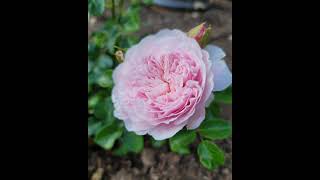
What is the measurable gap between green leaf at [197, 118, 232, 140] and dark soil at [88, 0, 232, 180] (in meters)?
0.03

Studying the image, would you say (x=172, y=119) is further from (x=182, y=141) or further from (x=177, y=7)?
(x=177, y=7)

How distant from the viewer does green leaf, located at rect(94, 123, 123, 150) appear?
114cm

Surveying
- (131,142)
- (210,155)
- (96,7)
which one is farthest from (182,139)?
(96,7)

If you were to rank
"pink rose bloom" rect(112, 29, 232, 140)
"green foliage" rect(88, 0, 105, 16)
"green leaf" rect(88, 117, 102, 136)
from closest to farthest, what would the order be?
"pink rose bloom" rect(112, 29, 232, 140)
"green foliage" rect(88, 0, 105, 16)
"green leaf" rect(88, 117, 102, 136)

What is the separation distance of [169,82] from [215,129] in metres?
0.14

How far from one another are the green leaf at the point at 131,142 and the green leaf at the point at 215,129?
6.5 inches

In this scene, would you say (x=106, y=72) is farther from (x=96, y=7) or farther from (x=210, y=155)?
(x=210, y=155)

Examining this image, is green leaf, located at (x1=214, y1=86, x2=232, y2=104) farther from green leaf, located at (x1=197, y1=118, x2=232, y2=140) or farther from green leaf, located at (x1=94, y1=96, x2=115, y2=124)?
green leaf, located at (x1=94, y1=96, x2=115, y2=124)

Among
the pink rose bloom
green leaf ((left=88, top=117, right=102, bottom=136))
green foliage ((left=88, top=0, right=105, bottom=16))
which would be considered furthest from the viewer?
green leaf ((left=88, top=117, right=102, bottom=136))

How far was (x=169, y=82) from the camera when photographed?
37.7 inches

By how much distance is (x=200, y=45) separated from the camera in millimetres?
973

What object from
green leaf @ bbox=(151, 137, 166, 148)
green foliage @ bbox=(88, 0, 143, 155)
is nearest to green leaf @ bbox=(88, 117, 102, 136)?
green foliage @ bbox=(88, 0, 143, 155)

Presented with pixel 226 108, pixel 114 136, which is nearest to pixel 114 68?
pixel 114 136

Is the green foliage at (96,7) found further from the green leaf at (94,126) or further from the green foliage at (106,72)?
the green leaf at (94,126)
